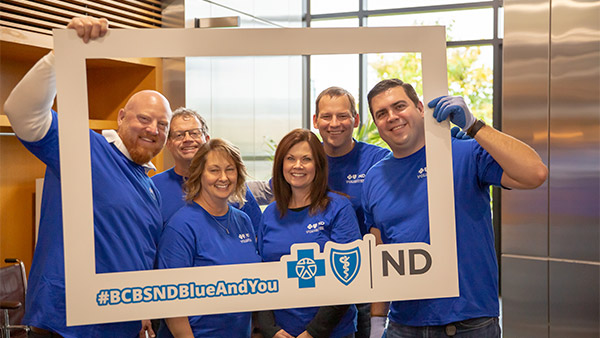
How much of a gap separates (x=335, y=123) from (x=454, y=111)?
1.53 feet

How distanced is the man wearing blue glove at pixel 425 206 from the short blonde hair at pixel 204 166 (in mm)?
501

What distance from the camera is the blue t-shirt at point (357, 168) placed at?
7.57 ft

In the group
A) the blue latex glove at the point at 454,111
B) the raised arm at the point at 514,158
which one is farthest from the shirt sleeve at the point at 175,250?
the raised arm at the point at 514,158

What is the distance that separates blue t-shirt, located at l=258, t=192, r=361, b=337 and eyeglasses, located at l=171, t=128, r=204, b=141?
0.41 m

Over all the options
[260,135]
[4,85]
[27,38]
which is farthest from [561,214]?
[4,85]

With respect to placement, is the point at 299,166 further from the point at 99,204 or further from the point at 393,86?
the point at 99,204

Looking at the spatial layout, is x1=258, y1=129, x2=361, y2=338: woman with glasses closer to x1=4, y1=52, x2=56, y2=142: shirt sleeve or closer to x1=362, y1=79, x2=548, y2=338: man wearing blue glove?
x1=362, y1=79, x2=548, y2=338: man wearing blue glove

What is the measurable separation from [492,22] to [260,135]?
513cm

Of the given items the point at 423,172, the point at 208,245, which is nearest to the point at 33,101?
the point at 208,245

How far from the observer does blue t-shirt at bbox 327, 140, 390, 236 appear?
2307mm

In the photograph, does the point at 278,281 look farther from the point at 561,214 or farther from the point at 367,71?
the point at 561,214

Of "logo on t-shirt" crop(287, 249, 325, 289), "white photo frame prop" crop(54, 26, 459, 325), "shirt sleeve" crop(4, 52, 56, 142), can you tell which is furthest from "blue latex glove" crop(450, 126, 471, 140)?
"shirt sleeve" crop(4, 52, 56, 142)

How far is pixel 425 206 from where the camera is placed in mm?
2225

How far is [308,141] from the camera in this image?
2217 mm
